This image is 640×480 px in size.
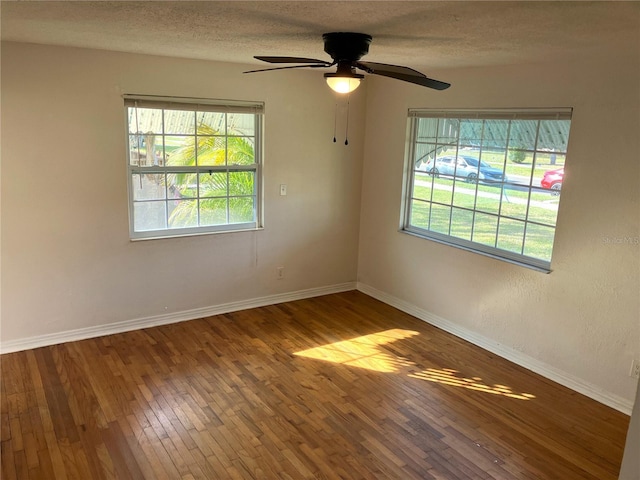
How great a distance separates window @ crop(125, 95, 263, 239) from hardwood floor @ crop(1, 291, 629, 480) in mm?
985

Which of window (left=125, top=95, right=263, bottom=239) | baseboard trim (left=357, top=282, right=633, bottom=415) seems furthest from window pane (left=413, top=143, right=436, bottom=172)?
window (left=125, top=95, right=263, bottom=239)

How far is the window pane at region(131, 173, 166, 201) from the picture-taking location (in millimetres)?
4285

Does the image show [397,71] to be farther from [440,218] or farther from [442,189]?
[440,218]

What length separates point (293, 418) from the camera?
3240mm

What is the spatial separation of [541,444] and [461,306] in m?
1.61

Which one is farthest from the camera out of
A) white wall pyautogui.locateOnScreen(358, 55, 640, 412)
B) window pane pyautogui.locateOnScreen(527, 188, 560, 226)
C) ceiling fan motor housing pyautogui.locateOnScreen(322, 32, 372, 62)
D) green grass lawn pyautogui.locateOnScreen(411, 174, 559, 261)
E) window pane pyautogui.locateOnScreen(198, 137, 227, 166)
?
window pane pyautogui.locateOnScreen(198, 137, 227, 166)

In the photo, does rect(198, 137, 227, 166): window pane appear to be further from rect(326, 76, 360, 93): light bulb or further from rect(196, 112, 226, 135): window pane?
rect(326, 76, 360, 93): light bulb

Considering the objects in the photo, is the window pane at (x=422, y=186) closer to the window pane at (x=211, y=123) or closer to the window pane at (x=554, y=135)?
the window pane at (x=554, y=135)

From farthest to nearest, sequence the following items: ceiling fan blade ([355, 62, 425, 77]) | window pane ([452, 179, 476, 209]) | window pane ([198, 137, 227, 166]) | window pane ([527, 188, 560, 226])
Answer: window pane ([198, 137, 227, 166]), window pane ([452, 179, 476, 209]), window pane ([527, 188, 560, 226]), ceiling fan blade ([355, 62, 425, 77])

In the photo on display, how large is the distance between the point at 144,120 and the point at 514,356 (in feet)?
11.6

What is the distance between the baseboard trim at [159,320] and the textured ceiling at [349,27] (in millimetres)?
2212

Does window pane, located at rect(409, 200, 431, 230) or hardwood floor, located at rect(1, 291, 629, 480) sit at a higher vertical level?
window pane, located at rect(409, 200, 431, 230)

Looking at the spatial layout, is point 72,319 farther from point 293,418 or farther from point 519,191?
point 519,191

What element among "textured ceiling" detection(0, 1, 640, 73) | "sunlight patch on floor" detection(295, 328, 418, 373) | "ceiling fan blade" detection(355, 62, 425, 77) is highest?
"textured ceiling" detection(0, 1, 640, 73)
